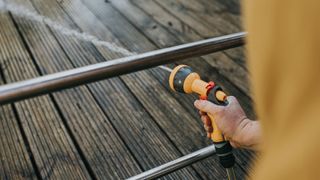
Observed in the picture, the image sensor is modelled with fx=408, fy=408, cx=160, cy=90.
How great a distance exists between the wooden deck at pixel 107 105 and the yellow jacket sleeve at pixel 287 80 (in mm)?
1266

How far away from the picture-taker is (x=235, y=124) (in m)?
0.88

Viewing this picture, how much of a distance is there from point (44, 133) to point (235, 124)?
115 centimetres

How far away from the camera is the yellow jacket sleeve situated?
1.03 feet

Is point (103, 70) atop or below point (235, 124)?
atop

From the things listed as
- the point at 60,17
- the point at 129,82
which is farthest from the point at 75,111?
the point at 60,17

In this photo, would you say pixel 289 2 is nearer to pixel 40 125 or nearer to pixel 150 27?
pixel 40 125

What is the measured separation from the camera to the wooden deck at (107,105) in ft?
5.47

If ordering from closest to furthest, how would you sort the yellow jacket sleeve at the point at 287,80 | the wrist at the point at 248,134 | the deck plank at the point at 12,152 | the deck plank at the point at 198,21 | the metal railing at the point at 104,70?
1. the yellow jacket sleeve at the point at 287,80
2. the metal railing at the point at 104,70
3. the wrist at the point at 248,134
4. the deck plank at the point at 12,152
5. the deck plank at the point at 198,21

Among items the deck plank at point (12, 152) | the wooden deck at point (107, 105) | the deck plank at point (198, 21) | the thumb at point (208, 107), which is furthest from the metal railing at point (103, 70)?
the deck plank at point (198, 21)

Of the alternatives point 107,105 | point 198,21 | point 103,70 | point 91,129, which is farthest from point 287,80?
point 198,21

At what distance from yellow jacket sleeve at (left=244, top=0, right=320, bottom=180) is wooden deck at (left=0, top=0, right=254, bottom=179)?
1266 mm

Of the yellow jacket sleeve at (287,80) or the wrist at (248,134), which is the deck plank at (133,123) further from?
the yellow jacket sleeve at (287,80)

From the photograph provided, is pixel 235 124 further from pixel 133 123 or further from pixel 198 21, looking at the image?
pixel 198 21

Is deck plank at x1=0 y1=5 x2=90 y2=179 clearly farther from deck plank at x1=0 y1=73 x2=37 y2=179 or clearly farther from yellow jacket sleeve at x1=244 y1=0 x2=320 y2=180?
yellow jacket sleeve at x1=244 y1=0 x2=320 y2=180
